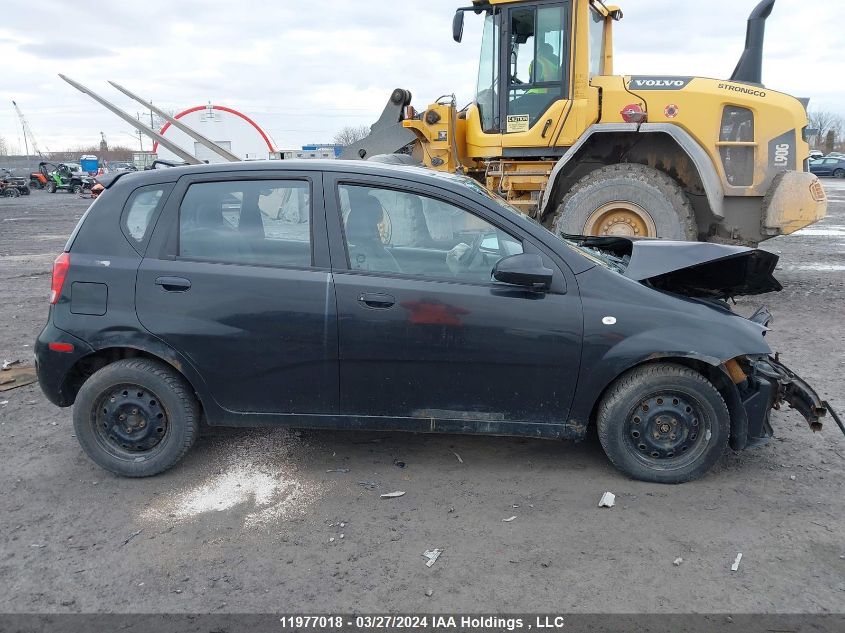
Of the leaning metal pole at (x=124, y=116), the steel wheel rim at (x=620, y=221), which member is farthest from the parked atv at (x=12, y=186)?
the steel wheel rim at (x=620, y=221)

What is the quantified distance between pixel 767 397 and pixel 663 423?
59 cm

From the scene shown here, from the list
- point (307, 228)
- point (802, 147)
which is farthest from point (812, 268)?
point (307, 228)

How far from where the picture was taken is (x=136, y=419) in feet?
12.6

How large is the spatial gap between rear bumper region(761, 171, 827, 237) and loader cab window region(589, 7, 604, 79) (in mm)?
2779

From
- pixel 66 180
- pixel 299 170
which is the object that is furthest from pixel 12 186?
pixel 299 170

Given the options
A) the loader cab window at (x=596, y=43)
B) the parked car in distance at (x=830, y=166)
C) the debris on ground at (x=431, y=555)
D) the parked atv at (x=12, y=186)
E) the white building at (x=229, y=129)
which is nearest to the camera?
the debris on ground at (x=431, y=555)

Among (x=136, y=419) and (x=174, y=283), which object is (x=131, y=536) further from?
(x=174, y=283)

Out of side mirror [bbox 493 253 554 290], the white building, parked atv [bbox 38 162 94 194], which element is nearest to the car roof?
side mirror [bbox 493 253 554 290]

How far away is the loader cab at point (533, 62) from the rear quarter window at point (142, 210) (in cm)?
576

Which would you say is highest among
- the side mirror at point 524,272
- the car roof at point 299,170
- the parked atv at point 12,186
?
the parked atv at point 12,186

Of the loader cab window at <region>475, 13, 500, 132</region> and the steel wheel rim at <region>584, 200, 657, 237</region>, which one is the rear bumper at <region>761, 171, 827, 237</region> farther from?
the loader cab window at <region>475, 13, 500, 132</region>

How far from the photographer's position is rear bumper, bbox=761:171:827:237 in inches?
310

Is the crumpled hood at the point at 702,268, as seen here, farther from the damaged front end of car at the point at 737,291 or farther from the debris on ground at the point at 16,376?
the debris on ground at the point at 16,376

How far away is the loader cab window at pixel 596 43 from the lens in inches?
344
